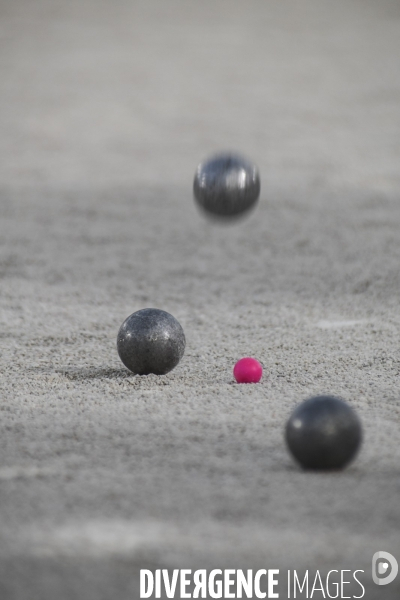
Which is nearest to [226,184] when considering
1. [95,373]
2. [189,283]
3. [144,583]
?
[95,373]

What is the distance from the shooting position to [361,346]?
7.26 m

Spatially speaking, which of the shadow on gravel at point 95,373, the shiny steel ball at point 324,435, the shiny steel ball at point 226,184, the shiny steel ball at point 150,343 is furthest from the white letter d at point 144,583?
the shiny steel ball at point 226,184

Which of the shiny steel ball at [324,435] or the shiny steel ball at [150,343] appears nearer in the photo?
the shiny steel ball at [324,435]

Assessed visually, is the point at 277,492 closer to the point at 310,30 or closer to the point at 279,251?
the point at 279,251

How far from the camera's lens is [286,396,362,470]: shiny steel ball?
425 centimetres

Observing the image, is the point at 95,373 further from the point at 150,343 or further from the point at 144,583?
the point at 144,583

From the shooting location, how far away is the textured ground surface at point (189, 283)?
3.80 m

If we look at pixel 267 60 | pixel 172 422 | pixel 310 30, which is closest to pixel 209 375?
pixel 172 422

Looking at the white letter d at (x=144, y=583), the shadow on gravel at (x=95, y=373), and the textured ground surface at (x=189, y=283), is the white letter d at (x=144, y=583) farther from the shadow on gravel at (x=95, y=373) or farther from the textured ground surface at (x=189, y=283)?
the shadow on gravel at (x=95, y=373)

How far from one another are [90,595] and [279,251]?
816 centimetres

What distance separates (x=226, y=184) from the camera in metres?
6.81

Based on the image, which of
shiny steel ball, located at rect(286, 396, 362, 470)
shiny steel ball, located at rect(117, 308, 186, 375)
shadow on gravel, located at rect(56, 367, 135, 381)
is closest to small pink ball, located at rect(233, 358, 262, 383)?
shiny steel ball, located at rect(117, 308, 186, 375)

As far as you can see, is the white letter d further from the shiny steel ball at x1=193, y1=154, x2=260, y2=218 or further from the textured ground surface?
the shiny steel ball at x1=193, y1=154, x2=260, y2=218

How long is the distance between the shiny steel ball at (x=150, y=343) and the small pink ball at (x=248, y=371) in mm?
496
